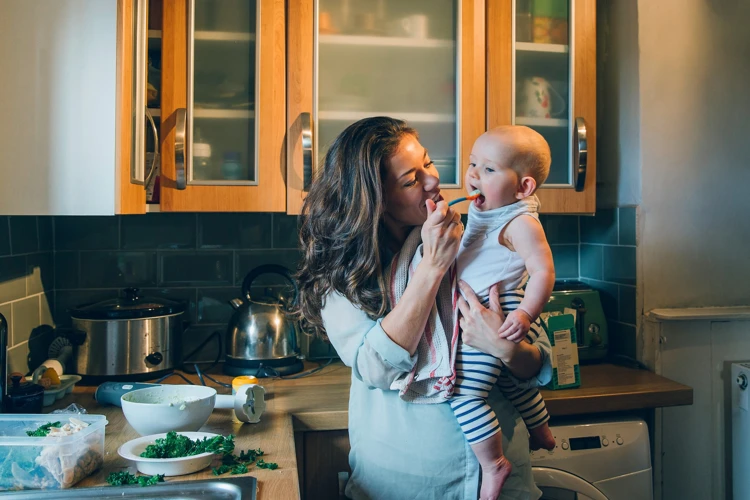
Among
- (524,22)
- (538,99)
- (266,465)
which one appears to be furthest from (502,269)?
(524,22)

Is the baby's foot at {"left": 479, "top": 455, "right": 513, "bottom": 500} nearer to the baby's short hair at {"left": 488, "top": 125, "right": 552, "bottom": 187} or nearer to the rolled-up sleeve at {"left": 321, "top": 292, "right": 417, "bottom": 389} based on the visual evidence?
the rolled-up sleeve at {"left": 321, "top": 292, "right": 417, "bottom": 389}

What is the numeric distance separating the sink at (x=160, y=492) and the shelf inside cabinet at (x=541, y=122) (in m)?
1.39

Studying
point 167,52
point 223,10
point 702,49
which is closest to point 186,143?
point 167,52

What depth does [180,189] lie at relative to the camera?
1.88 m

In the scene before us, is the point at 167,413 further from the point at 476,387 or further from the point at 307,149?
the point at 307,149

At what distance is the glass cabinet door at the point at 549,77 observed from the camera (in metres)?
2.09

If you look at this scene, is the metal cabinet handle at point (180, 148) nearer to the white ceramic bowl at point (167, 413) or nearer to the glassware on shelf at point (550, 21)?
the white ceramic bowl at point (167, 413)

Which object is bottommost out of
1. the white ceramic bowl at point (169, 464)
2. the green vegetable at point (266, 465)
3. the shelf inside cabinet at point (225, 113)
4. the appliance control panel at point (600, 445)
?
the appliance control panel at point (600, 445)

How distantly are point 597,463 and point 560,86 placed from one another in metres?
1.12

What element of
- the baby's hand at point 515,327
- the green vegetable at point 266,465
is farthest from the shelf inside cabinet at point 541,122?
the green vegetable at point 266,465

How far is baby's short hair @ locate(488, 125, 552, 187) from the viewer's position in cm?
133

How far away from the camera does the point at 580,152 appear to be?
6.67 feet

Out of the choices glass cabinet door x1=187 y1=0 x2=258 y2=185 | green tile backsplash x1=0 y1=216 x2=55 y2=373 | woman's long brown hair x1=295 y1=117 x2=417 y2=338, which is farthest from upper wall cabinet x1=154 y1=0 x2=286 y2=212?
woman's long brown hair x1=295 y1=117 x2=417 y2=338

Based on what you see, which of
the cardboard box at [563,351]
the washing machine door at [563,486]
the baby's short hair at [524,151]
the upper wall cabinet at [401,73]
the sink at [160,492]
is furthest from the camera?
the upper wall cabinet at [401,73]
